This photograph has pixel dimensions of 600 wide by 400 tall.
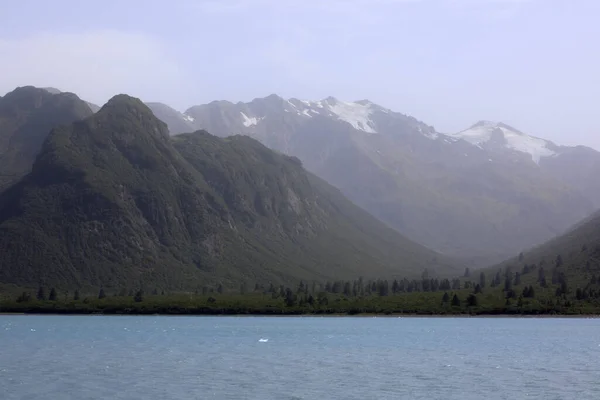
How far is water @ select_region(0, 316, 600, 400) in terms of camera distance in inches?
3231

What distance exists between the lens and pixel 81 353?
124500mm

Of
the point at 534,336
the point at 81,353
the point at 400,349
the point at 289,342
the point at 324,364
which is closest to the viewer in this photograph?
the point at 324,364

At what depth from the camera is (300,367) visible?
343 ft

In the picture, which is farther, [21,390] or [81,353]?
[81,353]

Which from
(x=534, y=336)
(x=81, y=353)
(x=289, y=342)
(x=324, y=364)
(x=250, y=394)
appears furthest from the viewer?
(x=534, y=336)

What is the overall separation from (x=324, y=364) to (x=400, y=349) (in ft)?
93.9

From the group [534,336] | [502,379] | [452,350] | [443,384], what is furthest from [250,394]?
[534,336]

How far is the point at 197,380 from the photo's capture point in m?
90.2

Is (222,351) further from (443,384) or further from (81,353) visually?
(443,384)

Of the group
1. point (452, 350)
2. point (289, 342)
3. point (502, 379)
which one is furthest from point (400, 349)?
point (502, 379)

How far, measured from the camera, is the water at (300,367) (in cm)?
8206

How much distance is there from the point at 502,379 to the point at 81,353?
60809mm

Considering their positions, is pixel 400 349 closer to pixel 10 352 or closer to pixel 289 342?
pixel 289 342

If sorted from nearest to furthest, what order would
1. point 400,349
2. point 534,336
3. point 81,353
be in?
point 81,353 → point 400,349 → point 534,336
